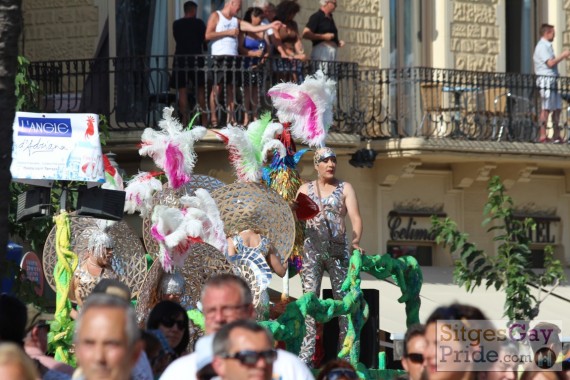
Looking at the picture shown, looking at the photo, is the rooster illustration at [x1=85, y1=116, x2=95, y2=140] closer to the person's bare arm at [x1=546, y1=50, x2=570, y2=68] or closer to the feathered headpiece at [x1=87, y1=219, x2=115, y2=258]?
the feathered headpiece at [x1=87, y1=219, x2=115, y2=258]

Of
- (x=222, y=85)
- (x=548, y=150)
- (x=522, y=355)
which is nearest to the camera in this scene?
(x=522, y=355)

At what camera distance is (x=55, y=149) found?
12891 mm

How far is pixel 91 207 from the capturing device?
12352 mm

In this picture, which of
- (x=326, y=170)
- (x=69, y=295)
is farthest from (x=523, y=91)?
(x=69, y=295)

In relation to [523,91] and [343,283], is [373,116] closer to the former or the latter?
[523,91]

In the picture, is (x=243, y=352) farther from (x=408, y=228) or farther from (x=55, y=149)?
(x=408, y=228)

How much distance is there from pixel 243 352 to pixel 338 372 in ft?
6.01

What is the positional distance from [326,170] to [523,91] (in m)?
9.10

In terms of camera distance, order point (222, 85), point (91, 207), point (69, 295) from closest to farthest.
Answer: point (91, 207) → point (69, 295) → point (222, 85)

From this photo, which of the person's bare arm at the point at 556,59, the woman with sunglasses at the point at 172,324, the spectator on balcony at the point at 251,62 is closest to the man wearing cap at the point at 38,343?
the woman with sunglasses at the point at 172,324

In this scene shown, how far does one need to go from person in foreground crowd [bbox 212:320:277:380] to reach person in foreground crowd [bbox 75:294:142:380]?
337mm

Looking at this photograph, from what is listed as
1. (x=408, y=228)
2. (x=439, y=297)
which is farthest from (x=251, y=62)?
(x=439, y=297)

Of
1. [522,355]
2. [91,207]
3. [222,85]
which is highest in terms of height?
[222,85]

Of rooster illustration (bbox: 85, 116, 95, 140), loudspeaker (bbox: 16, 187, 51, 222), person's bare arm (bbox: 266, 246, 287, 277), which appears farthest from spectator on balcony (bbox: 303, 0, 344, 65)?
loudspeaker (bbox: 16, 187, 51, 222)
